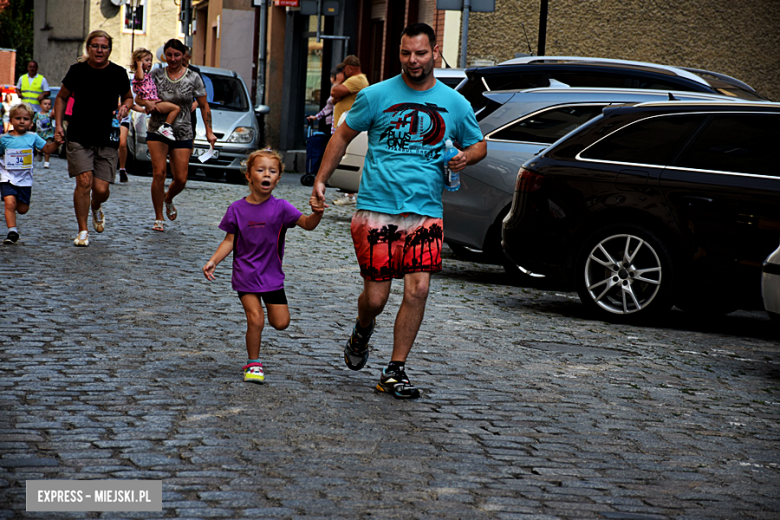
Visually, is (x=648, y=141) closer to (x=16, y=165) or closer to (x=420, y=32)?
(x=420, y=32)

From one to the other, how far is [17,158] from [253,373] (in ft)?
19.2


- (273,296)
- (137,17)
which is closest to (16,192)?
(273,296)

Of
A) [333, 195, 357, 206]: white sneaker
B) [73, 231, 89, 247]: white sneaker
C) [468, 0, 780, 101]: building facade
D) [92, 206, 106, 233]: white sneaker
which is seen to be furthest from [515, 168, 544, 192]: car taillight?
[468, 0, 780, 101]: building facade

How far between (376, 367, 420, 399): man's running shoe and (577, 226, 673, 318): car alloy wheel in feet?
10.3

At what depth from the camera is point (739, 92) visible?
11578mm

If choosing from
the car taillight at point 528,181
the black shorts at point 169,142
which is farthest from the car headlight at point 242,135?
the car taillight at point 528,181

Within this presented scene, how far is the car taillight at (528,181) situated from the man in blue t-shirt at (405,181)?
311 cm

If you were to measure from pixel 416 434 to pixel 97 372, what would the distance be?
6.00ft

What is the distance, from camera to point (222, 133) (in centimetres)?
1950

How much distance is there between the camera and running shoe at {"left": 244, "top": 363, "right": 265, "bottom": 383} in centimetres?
571

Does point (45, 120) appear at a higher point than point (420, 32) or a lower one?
lower

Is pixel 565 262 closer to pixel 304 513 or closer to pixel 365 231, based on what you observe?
pixel 365 231

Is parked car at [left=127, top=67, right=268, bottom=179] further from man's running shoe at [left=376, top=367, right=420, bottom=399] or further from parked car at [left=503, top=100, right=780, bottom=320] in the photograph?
man's running shoe at [left=376, top=367, right=420, bottom=399]

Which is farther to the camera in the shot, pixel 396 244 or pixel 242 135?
pixel 242 135
